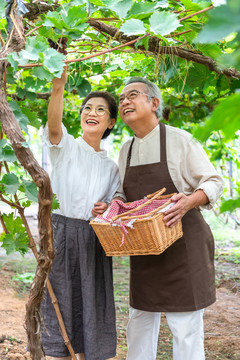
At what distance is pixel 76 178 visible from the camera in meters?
2.18

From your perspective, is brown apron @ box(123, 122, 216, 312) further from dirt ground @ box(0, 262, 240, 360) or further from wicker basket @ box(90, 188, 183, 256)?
dirt ground @ box(0, 262, 240, 360)

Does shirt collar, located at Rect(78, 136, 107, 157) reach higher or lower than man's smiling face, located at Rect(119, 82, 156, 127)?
lower

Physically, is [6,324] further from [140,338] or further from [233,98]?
[233,98]

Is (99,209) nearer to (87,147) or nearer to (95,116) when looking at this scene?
(87,147)

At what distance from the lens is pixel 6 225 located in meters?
1.76

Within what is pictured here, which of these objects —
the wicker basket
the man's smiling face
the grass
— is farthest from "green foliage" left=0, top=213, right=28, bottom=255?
the grass

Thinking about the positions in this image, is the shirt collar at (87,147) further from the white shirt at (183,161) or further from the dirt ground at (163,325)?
the dirt ground at (163,325)

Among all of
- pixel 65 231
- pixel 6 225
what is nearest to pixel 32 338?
pixel 6 225

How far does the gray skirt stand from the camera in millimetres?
2145

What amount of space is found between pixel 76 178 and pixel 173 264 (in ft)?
2.37

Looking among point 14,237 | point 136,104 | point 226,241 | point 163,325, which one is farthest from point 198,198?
point 226,241

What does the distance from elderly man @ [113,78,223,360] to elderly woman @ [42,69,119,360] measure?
0.19 metres

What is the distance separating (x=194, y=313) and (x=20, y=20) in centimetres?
168

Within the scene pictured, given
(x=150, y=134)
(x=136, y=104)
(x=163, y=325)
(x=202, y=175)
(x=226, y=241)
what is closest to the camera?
(x=202, y=175)
